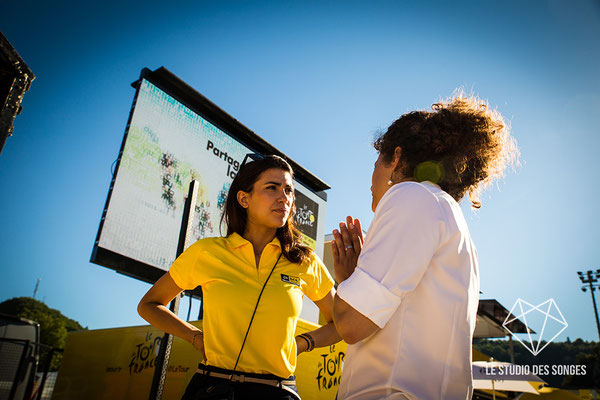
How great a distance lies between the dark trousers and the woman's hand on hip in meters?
0.54

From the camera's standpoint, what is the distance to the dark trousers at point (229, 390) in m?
1.36

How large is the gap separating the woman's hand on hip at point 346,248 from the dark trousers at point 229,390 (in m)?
0.54

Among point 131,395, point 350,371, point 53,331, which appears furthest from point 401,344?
point 53,331

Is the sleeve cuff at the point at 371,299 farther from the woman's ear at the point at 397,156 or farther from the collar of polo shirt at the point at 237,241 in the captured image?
the collar of polo shirt at the point at 237,241

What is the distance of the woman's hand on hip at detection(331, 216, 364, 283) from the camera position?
1305 millimetres

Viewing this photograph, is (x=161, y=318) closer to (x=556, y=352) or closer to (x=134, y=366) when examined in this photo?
(x=134, y=366)

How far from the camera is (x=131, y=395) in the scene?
3338 mm

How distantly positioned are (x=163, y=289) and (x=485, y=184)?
1585 mm

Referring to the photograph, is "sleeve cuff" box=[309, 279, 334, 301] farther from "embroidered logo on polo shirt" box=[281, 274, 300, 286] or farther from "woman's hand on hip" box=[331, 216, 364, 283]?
"woman's hand on hip" box=[331, 216, 364, 283]

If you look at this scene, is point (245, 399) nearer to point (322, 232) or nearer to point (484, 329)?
point (322, 232)

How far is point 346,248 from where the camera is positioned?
4.42ft

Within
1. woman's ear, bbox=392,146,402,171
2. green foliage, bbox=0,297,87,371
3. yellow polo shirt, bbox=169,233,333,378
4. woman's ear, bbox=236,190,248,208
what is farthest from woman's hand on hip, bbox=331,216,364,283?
green foliage, bbox=0,297,87,371

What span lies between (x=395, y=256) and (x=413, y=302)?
5.7 inches

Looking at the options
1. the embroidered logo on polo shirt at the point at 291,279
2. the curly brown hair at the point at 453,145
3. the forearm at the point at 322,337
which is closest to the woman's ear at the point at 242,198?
the embroidered logo on polo shirt at the point at 291,279
